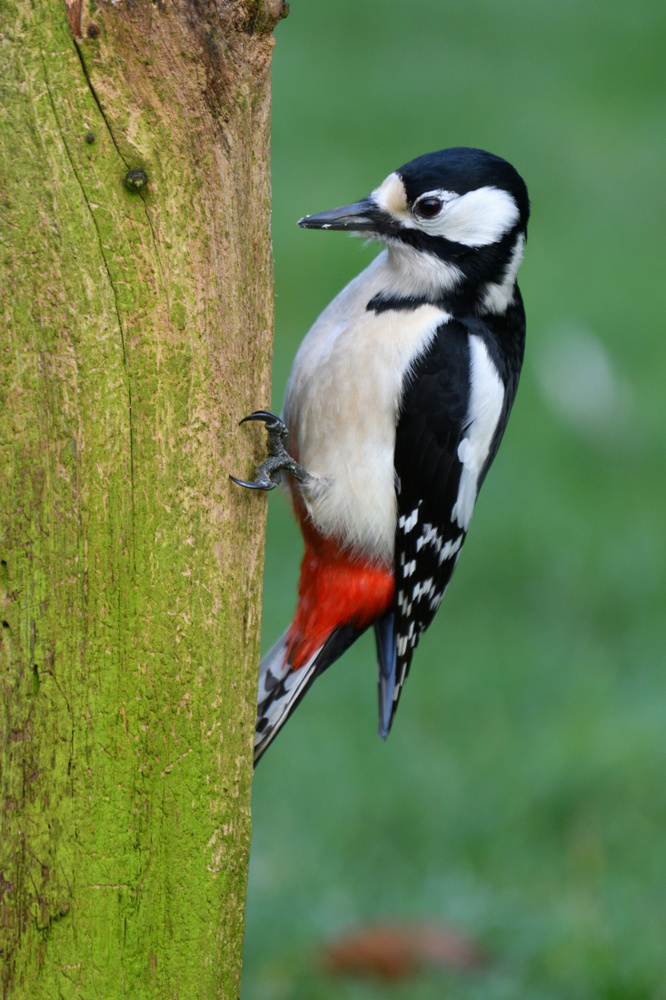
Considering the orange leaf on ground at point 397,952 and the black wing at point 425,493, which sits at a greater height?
the black wing at point 425,493

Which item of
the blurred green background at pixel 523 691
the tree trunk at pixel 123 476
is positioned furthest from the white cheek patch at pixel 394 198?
the tree trunk at pixel 123 476

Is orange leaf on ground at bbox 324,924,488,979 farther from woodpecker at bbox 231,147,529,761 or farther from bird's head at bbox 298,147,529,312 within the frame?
bird's head at bbox 298,147,529,312

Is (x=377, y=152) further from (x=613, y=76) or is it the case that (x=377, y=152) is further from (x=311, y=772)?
(x=311, y=772)

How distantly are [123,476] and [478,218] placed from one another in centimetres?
154

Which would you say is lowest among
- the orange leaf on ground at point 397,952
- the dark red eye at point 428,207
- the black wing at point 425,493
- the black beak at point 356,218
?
the orange leaf on ground at point 397,952

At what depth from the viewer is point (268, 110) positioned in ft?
7.84

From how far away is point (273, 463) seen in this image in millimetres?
2793

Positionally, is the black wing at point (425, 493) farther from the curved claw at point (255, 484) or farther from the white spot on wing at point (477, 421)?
the curved claw at point (255, 484)

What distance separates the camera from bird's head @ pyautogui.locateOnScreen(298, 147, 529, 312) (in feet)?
10.6

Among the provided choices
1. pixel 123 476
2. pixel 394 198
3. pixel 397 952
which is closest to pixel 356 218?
pixel 394 198

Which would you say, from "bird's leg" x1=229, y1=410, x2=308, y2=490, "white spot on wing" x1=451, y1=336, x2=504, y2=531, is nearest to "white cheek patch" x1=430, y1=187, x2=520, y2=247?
"white spot on wing" x1=451, y1=336, x2=504, y2=531

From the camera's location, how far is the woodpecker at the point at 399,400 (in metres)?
3.16

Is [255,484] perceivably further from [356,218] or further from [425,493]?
[356,218]

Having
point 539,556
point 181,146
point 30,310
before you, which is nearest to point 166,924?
point 30,310
